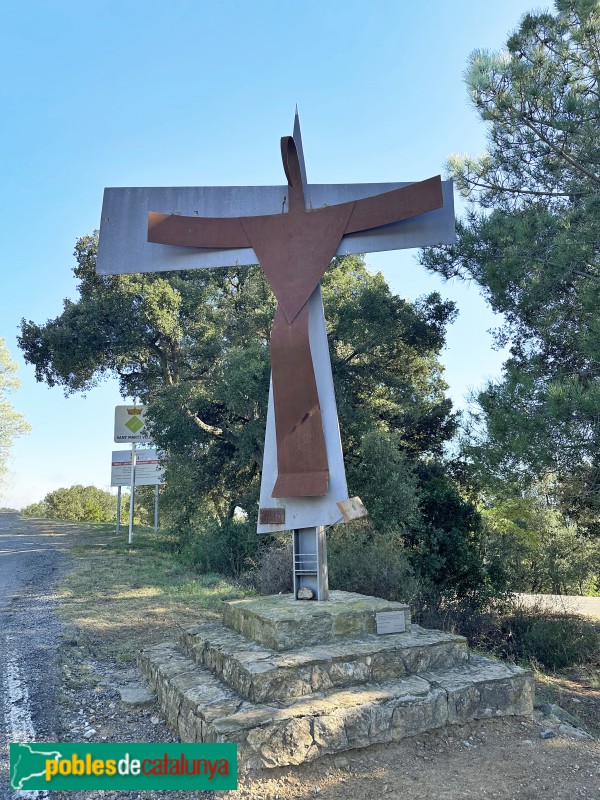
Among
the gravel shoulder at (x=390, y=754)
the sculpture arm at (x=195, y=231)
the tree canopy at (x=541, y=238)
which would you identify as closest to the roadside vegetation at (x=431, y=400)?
the tree canopy at (x=541, y=238)

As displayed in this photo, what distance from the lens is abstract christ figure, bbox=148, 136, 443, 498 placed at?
20.4ft

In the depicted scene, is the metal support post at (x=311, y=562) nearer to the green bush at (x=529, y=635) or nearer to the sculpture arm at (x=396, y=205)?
the sculpture arm at (x=396, y=205)

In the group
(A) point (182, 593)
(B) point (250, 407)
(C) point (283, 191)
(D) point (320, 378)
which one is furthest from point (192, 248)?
(B) point (250, 407)

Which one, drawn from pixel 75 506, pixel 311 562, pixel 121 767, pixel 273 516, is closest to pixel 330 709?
pixel 121 767

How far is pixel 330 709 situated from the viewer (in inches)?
174

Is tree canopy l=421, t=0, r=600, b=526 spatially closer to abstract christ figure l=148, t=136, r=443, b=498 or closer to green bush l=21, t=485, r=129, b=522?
abstract christ figure l=148, t=136, r=443, b=498

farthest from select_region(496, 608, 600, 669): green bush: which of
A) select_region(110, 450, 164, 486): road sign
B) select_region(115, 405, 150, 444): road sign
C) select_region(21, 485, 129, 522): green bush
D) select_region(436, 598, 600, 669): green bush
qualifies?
select_region(21, 485, 129, 522): green bush

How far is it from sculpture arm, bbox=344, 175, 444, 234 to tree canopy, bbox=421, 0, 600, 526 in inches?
114

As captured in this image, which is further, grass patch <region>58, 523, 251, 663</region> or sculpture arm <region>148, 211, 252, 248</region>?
grass patch <region>58, 523, 251, 663</region>

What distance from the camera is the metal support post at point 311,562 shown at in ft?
20.1

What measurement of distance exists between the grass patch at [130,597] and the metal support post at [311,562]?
6.76 ft

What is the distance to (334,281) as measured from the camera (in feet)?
53.2

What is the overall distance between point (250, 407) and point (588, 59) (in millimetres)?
9185

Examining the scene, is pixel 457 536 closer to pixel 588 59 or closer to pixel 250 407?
pixel 250 407
